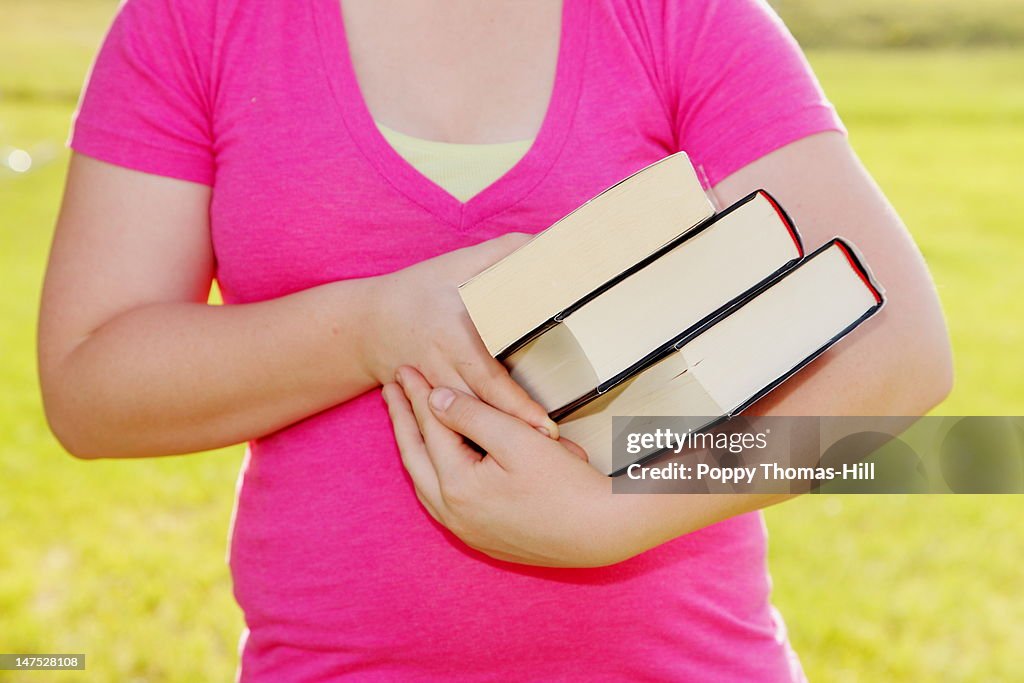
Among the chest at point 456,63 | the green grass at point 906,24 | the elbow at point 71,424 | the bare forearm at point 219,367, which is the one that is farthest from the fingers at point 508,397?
the green grass at point 906,24

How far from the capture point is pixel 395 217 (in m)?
0.94

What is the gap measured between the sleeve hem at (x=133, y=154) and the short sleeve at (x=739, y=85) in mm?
453

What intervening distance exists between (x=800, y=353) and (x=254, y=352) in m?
0.46

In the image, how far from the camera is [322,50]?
3.21 ft

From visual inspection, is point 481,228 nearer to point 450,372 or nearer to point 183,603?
point 450,372

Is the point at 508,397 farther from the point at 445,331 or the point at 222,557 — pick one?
the point at 222,557

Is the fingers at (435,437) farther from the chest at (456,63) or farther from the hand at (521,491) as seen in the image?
the chest at (456,63)

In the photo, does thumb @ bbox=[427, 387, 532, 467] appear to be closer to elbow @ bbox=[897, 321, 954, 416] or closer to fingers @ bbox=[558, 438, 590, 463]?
fingers @ bbox=[558, 438, 590, 463]

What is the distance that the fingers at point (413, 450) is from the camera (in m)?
0.85

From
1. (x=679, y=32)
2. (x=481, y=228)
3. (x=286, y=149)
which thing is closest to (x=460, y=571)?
(x=481, y=228)

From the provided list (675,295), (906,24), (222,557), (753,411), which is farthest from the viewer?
(906,24)

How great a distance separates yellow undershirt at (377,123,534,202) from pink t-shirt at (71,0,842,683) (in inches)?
0.8

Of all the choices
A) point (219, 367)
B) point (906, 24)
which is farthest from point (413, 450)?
point (906, 24)

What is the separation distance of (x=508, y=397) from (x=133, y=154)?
1.35 feet
